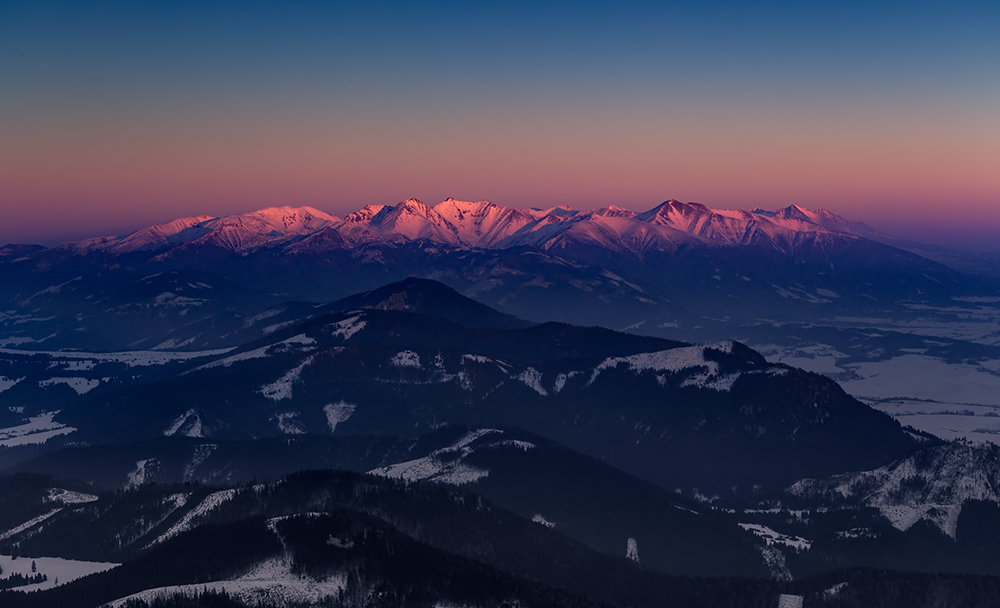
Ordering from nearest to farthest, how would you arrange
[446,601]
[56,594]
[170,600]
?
[170,600] → [446,601] → [56,594]

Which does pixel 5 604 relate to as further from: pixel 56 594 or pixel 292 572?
pixel 292 572

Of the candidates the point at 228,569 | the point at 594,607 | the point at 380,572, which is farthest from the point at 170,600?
the point at 594,607

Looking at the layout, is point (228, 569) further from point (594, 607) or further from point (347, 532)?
point (594, 607)

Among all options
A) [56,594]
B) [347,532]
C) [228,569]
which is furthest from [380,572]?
[56,594]

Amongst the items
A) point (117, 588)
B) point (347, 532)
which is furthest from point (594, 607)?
point (117, 588)

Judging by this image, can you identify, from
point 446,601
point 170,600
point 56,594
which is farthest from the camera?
point 56,594

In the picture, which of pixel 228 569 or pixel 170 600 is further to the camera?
pixel 228 569

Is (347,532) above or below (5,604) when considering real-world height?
above

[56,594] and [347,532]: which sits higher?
[347,532]

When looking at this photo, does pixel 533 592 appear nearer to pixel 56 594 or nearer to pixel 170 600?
pixel 170 600
